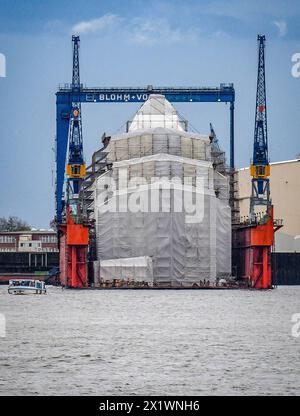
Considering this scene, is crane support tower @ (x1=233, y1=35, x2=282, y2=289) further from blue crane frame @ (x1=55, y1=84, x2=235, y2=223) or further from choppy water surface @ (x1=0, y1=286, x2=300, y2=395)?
choppy water surface @ (x1=0, y1=286, x2=300, y2=395)

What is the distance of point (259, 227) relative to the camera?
135 m

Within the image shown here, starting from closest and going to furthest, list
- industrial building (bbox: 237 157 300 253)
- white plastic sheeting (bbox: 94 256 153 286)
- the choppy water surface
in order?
1. the choppy water surface
2. white plastic sheeting (bbox: 94 256 153 286)
3. industrial building (bbox: 237 157 300 253)

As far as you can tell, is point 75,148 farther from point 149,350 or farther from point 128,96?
point 149,350

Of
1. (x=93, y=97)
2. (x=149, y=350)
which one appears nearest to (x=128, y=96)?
(x=93, y=97)

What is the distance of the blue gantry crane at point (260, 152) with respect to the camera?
14025 cm

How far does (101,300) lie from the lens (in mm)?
106375

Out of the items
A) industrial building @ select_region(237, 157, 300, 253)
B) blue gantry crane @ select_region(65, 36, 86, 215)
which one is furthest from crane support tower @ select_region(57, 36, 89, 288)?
industrial building @ select_region(237, 157, 300, 253)

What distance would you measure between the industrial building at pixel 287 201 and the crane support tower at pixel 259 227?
47.1 feet

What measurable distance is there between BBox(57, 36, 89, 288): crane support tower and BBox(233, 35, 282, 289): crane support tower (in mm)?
16358

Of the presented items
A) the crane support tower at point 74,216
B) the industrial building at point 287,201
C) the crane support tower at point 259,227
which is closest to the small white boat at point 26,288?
the crane support tower at point 74,216

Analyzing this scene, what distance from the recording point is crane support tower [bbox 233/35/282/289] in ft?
440

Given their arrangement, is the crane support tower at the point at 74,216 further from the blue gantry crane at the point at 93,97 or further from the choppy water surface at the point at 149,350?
the choppy water surface at the point at 149,350

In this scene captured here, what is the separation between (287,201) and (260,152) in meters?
28.0
